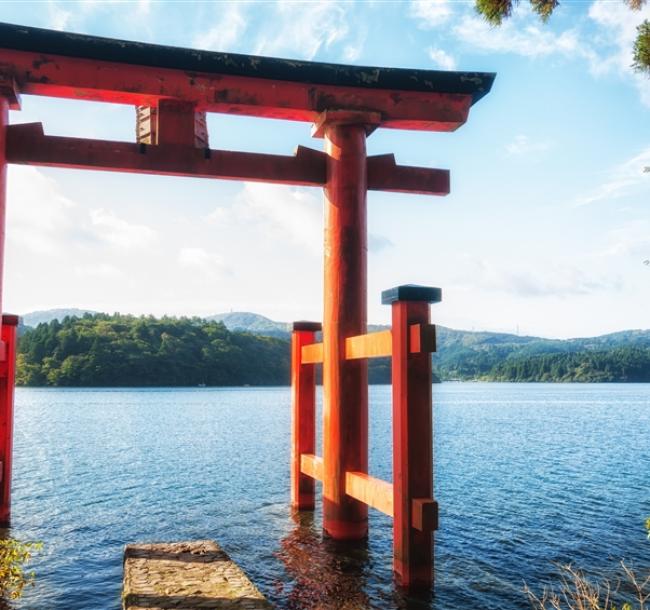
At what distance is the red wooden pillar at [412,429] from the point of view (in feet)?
23.0

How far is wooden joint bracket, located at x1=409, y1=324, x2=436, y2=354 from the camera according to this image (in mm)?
6888

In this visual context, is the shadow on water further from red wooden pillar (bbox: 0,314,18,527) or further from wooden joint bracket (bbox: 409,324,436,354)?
red wooden pillar (bbox: 0,314,18,527)

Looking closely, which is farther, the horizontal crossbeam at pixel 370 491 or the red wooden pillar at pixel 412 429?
the horizontal crossbeam at pixel 370 491

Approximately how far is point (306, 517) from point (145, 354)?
9039 centimetres

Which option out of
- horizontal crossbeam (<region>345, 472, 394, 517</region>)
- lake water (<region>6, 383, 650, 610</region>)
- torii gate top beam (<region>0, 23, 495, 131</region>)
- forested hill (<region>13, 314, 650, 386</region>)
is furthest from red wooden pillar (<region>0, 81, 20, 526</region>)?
forested hill (<region>13, 314, 650, 386</region>)

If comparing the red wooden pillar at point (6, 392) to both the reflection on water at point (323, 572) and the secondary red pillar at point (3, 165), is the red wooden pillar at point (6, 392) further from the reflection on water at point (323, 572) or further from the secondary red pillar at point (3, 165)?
the reflection on water at point (323, 572)

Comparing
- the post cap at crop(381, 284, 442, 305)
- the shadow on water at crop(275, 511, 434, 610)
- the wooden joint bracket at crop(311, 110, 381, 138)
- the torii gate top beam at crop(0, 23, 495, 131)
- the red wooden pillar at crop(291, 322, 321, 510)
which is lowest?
the shadow on water at crop(275, 511, 434, 610)

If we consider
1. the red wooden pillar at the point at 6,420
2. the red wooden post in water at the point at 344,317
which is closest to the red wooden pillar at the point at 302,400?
the red wooden post in water at the point at 344,317

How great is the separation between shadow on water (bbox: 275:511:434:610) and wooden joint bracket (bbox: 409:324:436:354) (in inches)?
103

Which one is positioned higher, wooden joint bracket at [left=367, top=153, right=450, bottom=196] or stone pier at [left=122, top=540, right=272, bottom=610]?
wooden joint bracket at [left=367, top=153, right=450, bottom=196]

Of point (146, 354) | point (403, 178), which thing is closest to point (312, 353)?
point (403, 178)

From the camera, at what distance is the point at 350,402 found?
28.9 feet

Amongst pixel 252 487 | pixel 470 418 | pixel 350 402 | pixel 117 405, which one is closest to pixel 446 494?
pixel 252 487

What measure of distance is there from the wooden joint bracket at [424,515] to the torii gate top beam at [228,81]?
5.19 m
